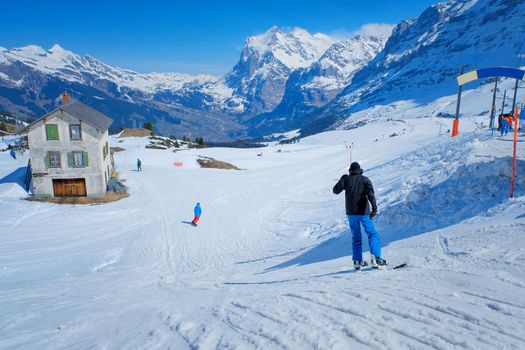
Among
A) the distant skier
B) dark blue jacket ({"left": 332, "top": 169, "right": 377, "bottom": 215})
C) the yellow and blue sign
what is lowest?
dark blue jacket ({"left": 332, "top": 169, "right": 377, "bottom": 215})

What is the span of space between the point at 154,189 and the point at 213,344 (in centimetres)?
3230

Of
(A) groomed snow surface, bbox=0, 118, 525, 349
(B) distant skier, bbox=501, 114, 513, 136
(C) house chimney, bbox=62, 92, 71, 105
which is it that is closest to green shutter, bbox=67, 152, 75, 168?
(A) groomed snow surface, bbox=0, 118, 525, 349

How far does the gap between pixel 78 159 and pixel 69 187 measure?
292 cm

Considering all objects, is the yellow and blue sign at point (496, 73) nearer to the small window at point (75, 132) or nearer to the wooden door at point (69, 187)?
the small window at point (75, 132)

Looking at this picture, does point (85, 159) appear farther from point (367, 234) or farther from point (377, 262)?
point (377, 262)

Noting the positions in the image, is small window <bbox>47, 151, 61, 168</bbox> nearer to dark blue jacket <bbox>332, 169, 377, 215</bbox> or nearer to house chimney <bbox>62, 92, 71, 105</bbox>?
house chimney <bbox>62, 92, 71, 105</bbox>

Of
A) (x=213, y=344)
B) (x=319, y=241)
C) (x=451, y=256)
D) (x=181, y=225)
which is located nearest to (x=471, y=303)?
(x=451, y=256)

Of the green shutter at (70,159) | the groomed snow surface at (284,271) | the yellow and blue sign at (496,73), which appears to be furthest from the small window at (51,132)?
the yellow and blue sign at (496,73)

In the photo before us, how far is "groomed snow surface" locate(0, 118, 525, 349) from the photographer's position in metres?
5.58

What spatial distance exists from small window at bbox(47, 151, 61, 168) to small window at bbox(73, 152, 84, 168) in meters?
1.41

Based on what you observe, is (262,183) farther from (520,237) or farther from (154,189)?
(520,237)

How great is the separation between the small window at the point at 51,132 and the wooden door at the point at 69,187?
4.20 meters

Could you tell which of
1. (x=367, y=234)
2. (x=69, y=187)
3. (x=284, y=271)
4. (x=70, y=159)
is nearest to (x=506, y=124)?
(x=367, y=234)

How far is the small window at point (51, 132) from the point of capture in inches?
1289
